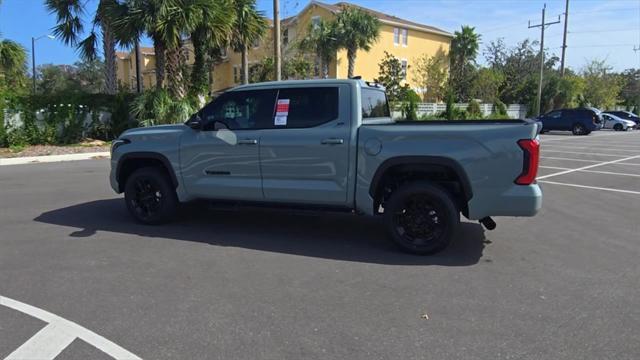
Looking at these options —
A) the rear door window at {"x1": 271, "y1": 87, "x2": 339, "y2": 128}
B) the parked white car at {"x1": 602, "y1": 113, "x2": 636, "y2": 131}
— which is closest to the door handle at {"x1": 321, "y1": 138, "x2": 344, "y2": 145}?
the rear door window at {"x1": 271, "y1": 87, "x2": 339, "y2": 128}

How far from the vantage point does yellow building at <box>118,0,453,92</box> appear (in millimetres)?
43000

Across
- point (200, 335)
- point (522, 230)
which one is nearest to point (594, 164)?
point (522, 230)

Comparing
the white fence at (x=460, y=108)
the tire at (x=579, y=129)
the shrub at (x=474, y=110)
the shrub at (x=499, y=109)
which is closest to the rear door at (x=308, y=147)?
the white fence at (x=460, y=108)

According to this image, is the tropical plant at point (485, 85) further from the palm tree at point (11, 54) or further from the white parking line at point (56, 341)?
the white parking line at point (56, 341)

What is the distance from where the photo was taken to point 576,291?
4777mm

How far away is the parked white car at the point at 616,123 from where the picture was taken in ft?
132

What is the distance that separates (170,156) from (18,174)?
781 centimetres

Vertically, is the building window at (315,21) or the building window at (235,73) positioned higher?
the building window at (315,21)

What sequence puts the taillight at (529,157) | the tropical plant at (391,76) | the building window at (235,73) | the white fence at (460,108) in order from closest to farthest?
1. the taillight at (529,157)
2. the white fence at (460,108)
3. the tropical plant at (391,76)
4. the building window at (235,73)

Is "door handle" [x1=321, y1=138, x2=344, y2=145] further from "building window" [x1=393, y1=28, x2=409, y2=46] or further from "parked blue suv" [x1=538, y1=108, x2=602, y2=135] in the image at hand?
"building window" [x1=393, y1=28, x2=409, y2=46]

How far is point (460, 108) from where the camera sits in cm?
3816

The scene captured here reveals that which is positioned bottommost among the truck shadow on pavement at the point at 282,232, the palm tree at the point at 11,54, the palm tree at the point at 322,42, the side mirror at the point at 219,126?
the truck shadow on pavement at the point at 282,232

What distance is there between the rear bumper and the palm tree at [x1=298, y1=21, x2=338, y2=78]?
116ft

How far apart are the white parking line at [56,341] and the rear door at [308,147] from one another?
9.40ft
